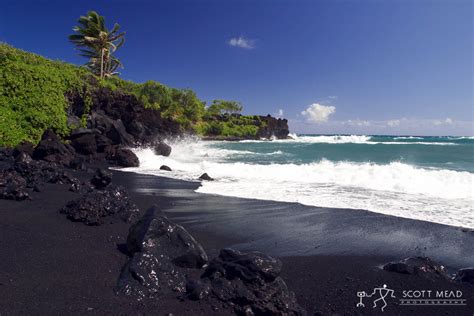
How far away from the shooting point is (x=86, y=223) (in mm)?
4945

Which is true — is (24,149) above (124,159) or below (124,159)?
above

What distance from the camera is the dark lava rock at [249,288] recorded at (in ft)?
9.20

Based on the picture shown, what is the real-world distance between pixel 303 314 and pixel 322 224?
3428 millimetres

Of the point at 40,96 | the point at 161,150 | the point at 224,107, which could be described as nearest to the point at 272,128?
the point at 224,107

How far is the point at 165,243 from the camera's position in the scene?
3682 millimetres

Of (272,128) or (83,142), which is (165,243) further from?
(272,128)

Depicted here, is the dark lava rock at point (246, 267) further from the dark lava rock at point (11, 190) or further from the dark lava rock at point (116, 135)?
the dark lava rock at point (116, 135)

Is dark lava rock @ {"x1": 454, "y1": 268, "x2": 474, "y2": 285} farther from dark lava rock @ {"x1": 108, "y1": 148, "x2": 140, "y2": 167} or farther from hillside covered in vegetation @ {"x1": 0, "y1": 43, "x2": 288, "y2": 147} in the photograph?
hillside covered in vegetation @ {"x1": 0, "y1": 43, "x2": 288, "y2": 147}

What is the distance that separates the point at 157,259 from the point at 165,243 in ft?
1.12

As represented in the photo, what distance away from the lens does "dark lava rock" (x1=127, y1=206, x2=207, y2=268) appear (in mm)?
3578

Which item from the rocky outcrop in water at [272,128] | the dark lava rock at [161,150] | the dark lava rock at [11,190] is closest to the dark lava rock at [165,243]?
the dark lava rock at [11,190]

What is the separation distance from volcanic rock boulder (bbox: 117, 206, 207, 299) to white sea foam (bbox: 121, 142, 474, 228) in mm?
4826

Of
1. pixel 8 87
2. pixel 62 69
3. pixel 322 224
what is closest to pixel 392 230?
pixel 322 224

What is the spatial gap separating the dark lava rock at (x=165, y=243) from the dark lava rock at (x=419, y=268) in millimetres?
2621
